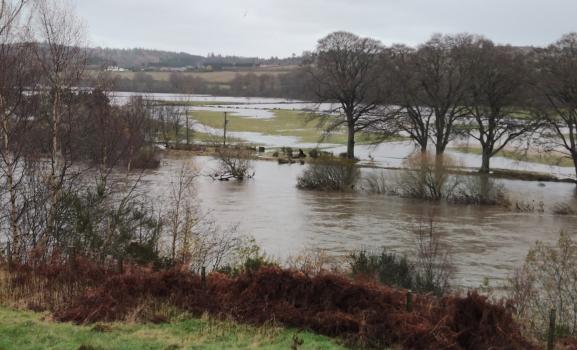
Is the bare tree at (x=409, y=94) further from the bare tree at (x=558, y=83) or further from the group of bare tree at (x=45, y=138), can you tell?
the group of bare tree at (x=45, y=138)

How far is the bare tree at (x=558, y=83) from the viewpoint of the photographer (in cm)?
5284

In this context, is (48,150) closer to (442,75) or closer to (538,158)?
(442,75)

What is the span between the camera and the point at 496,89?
5778 cm

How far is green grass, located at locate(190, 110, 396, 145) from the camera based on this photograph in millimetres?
98875

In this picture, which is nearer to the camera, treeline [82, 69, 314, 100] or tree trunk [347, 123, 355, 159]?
tree trunk [347, 123, 355, 159]

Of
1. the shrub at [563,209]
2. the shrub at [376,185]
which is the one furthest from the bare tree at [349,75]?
the shrub at [563,209]

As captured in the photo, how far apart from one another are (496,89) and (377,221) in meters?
28.1

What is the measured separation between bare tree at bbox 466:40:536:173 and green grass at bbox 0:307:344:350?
51.4 metres

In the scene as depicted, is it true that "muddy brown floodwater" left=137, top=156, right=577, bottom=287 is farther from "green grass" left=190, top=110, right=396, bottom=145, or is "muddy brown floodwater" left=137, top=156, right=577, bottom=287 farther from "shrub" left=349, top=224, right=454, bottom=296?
"green grass" left=190, top=110, right=396, bottom=145

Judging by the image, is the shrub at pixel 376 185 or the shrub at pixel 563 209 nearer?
the shrub at pixel 563 209

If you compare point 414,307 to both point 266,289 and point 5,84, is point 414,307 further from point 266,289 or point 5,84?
point 5,84

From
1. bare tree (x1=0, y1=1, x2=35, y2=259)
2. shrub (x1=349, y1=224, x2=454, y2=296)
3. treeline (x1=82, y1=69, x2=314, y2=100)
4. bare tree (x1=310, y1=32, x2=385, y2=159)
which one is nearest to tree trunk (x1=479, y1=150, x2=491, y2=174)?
bare tree (x1=310, y1=32, x2=385, y2=159)

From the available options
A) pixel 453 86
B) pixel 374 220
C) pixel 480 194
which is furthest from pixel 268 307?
pixel 453 86

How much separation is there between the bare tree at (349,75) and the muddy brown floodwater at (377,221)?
644 inches
